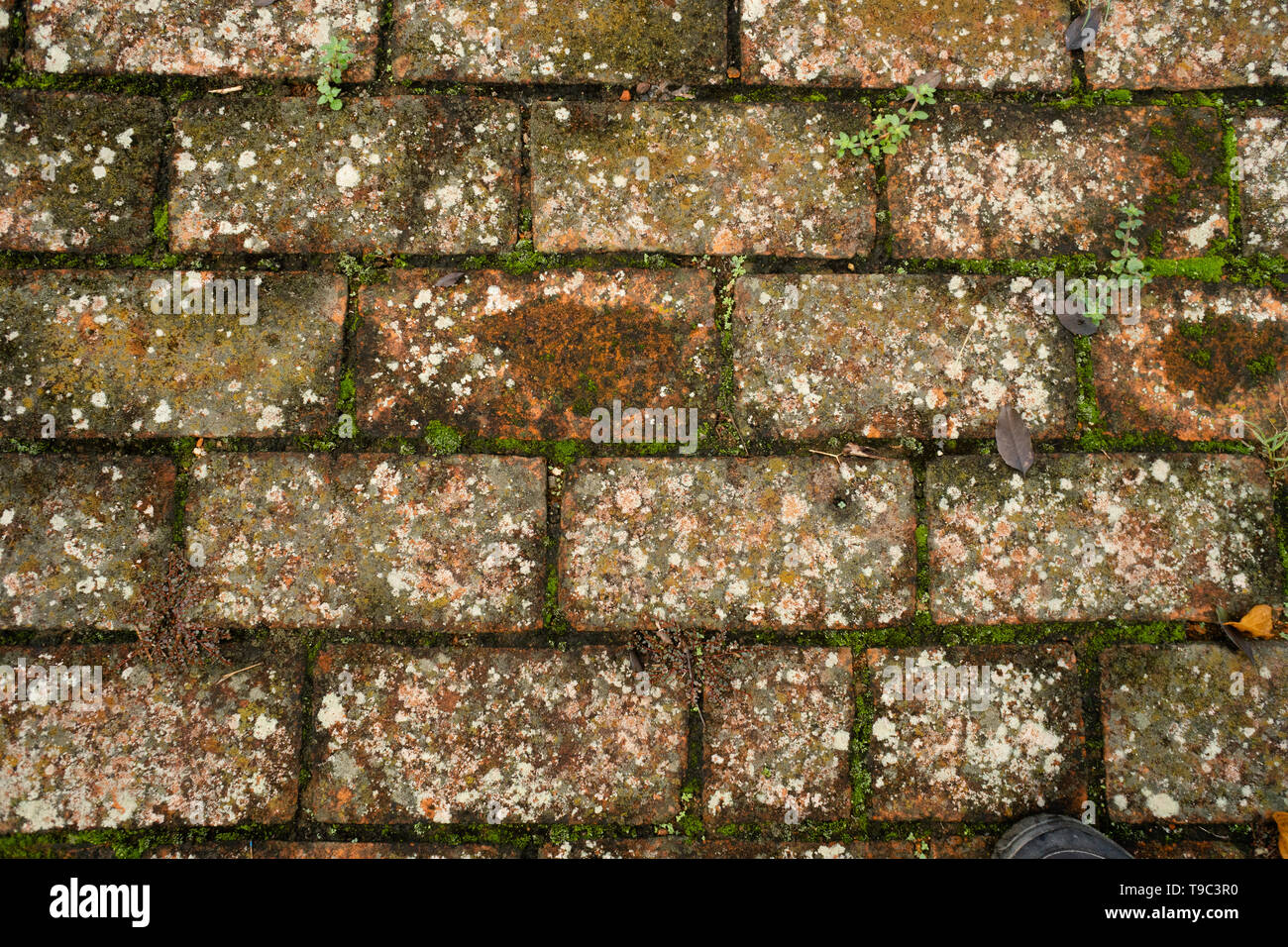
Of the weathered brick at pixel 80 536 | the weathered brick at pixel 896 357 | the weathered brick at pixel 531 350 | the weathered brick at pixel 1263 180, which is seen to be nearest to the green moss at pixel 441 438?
the weathered brick at pixel 531 350

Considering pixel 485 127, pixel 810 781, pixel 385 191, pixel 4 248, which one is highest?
pixel 485 127

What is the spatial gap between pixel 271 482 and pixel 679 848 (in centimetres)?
185

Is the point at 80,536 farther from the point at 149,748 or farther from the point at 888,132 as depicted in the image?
the point at 888,132

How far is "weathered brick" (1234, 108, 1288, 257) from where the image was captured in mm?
2637

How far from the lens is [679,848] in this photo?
245cm

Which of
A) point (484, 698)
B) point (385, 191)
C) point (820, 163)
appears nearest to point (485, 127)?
point (385, 191)

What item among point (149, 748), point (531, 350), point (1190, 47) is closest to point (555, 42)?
point (531, 350)

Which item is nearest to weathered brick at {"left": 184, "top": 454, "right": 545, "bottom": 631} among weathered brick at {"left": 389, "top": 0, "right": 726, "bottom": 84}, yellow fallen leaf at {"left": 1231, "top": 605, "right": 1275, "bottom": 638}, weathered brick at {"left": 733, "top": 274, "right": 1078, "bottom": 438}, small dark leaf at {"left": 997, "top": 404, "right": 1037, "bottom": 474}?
weathered brick at {"left": 733, "top": 274, "right": 1078, "bottom": 438}

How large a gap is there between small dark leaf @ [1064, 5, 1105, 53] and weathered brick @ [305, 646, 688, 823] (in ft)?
8.94

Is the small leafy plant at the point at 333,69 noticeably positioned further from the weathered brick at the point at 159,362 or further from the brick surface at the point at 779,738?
the brick surface at the point at 779,738

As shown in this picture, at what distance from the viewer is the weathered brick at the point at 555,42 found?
262 centimetres

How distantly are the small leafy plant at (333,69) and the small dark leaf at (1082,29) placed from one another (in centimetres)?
259

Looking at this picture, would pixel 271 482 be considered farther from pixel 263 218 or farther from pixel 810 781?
pixel 810 781
